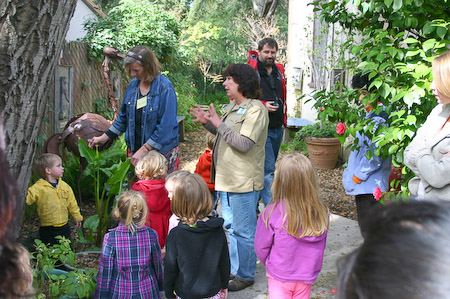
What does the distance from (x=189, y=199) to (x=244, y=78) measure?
1246mm

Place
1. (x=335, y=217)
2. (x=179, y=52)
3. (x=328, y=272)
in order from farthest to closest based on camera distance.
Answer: (x=179, y=52) → (x=335, y=217) → (x=328, y=272)

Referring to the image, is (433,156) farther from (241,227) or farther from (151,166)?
(151,166)

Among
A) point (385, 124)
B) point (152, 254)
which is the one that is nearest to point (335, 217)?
point (385, 124)

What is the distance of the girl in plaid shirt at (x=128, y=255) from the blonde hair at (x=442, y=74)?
193 centimetres

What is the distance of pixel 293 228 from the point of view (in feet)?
9.36

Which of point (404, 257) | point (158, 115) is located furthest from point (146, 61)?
point (404, 257)

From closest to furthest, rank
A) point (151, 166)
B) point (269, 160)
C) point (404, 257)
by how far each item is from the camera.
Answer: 1. point (404, 257)
2. point (151, 166)
3. point (269, 160)

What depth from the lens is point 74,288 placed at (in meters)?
3.08

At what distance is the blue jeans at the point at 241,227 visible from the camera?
379cm

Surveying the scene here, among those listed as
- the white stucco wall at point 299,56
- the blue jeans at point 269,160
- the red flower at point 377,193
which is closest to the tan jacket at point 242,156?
the red flower at point 377,193

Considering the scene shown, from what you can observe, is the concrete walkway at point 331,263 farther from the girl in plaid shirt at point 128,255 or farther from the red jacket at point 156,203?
the girl in plaid shirt at point 128,255

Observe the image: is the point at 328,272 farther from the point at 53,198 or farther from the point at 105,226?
the point at 53,198

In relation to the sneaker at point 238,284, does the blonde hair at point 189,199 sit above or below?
above

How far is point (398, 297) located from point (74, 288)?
9.09 feet
